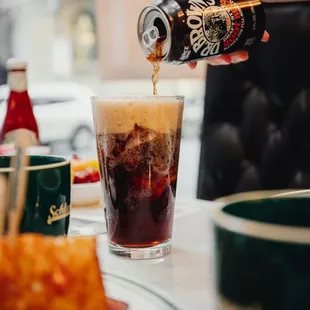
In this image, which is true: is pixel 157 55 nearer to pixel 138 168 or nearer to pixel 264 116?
pixel 138 168

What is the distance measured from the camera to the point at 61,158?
53cm

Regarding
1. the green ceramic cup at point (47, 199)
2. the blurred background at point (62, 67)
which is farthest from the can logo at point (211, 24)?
the blurred background at point (62, 67)

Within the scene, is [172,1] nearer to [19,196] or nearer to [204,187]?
[19,196]

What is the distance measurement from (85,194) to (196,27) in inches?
10.9

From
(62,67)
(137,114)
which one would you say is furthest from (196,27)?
(62,67)

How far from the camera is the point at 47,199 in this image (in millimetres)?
484

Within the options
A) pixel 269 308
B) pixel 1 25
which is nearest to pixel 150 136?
pixel 269 308

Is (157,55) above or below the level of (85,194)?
above

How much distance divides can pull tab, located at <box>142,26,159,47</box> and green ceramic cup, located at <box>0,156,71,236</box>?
0.32 metres

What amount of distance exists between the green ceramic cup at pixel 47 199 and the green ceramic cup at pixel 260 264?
0.74ft

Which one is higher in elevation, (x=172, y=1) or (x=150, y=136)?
(x=172, y=1)

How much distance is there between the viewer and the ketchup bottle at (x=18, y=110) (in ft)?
3.23

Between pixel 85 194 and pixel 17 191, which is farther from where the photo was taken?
pixel 85 194

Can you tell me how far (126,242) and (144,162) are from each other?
0.08m
